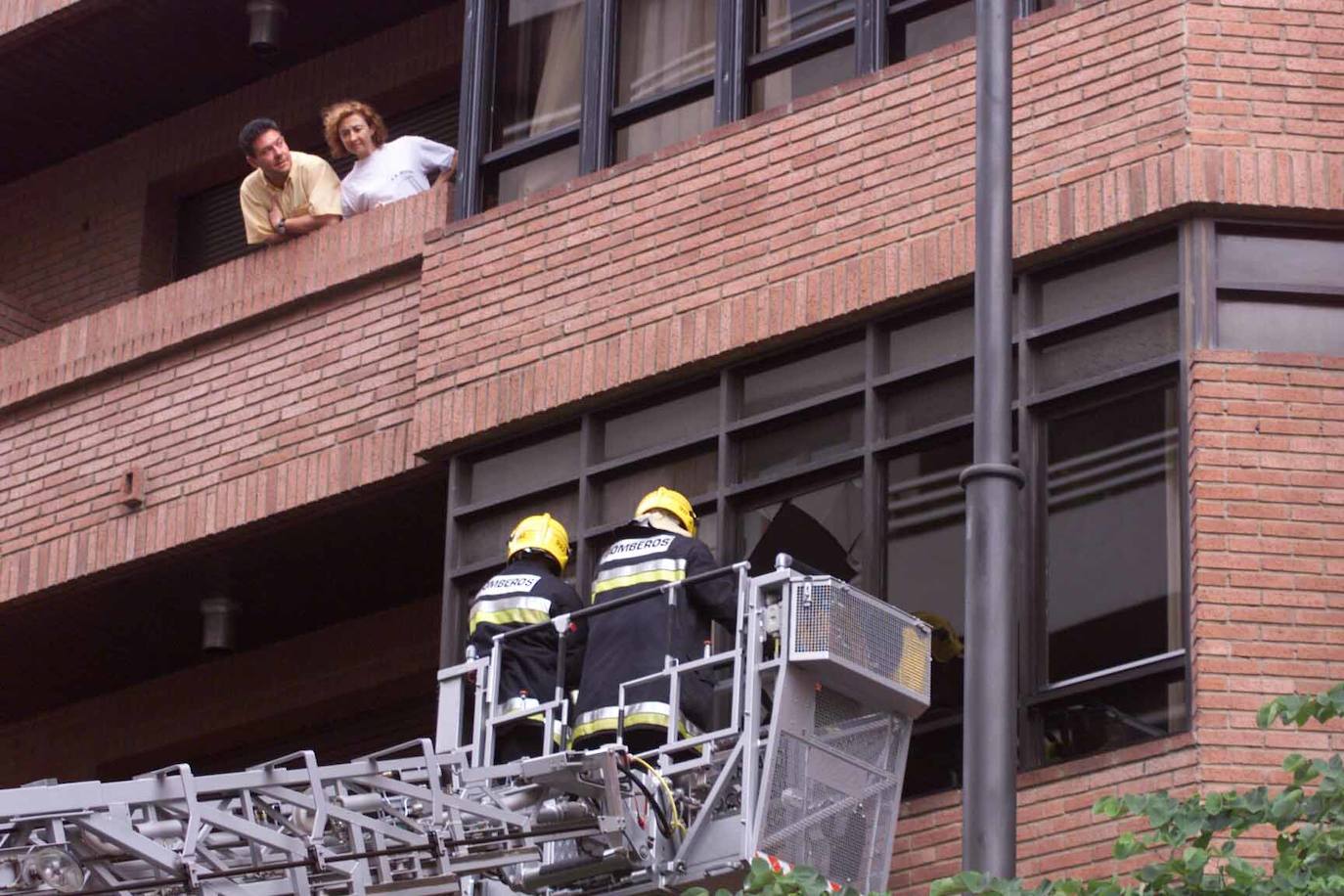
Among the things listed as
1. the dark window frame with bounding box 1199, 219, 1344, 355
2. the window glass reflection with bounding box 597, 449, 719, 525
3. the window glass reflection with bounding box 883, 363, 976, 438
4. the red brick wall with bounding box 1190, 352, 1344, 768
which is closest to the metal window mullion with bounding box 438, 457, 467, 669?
the window glass reflection with bounding box 597, 449, 719, 525

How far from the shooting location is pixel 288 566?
18375 millimetres

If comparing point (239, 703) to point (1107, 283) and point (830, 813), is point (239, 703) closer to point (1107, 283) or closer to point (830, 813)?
point (1107, 283)

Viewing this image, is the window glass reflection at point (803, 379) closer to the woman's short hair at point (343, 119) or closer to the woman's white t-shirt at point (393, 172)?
the woman's white t-shirt at point (393, 172)

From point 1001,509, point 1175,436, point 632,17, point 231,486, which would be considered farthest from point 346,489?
point 1001,509

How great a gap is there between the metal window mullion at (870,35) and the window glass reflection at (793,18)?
0.42 feet

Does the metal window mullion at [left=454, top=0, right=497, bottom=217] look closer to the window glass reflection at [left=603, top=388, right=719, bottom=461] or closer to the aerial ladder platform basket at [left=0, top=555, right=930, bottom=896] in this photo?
the window glass reflection at [left=603, top=388, right=719, bottom=461]

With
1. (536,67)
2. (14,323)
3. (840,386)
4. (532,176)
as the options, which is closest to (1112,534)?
(840,386)

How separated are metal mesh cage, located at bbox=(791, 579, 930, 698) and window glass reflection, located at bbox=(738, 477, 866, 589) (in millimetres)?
1517

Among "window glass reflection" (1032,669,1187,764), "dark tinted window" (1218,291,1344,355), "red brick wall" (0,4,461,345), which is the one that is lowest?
"window glass reflection" (1032,669,1187,764)

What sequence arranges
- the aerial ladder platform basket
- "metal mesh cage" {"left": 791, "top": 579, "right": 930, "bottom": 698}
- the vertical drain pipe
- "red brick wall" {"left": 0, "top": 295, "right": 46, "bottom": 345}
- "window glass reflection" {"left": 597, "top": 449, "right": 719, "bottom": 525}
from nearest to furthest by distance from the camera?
the vertical drain pipe → the aerial ladder platform basket → "metal mesh cage" {"left": 791, "top": 579, "right": 930, "bottom": 698} → "window glass reflection" {"left": 597, "top": 449, "right": 719, "bottom": 525} → "red brick wall" {"left": 0, "top": 295, "right": 46, "bottom": 345}

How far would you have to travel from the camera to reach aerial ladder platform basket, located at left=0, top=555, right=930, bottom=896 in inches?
439

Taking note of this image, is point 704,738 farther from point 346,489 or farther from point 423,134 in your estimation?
point 423,134

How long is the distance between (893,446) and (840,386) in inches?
20.0

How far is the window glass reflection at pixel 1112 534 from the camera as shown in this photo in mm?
13359
